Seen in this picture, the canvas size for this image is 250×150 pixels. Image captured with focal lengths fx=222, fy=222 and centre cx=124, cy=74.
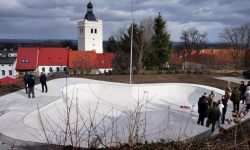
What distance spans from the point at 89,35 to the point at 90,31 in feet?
3.91

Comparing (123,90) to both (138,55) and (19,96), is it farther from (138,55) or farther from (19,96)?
(138,55)

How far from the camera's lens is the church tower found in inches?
2505

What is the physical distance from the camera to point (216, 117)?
24.5ft

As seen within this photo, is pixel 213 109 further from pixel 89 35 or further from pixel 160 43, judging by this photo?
pixel 89 35

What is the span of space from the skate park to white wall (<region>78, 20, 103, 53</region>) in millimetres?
48978

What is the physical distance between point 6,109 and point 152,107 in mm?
7649

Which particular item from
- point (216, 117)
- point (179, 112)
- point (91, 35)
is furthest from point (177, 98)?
point (91, 35)

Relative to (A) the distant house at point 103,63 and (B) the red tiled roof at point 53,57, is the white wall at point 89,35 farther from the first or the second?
(A) the distant house at point 103,63

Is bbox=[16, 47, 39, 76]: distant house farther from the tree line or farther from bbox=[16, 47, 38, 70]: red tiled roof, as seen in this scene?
the tree line

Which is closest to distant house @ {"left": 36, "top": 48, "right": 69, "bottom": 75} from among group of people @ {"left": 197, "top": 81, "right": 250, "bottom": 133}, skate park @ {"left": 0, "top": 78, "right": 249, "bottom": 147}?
skate park @ {"left": 0, "top": 78, "right": 249, "bottom": 147}

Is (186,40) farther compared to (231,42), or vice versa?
(186,40)

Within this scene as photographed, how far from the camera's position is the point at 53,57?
1745 inches

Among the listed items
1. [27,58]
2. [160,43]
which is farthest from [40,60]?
[160,43]

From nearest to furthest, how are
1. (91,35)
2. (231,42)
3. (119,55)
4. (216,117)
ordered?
(216,117) → (119,55) → (231,42) → (91,35)
